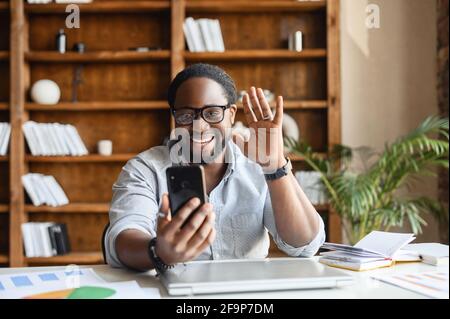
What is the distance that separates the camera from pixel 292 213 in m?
1.15

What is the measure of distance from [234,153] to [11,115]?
196cm

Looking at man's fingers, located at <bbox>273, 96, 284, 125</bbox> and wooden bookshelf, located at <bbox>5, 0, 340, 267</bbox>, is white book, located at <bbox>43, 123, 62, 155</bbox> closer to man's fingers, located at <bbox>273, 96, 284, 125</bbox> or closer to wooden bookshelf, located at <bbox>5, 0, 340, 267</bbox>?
wooden bookshelf, located at <bbox>5, 0, 340, 267</bbox>

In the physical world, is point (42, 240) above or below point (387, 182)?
below

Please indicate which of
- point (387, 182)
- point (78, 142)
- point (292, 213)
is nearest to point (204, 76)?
point (292, 213)

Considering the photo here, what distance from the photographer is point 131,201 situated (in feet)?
3.78

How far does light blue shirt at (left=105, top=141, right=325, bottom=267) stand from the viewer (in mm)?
1199

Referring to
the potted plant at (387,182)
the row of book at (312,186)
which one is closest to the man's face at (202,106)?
the potted plant at (387,182)

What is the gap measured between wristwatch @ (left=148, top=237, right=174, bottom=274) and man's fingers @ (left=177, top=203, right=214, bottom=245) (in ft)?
0.30

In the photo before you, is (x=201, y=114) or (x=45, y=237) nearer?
(x=201, y=114)

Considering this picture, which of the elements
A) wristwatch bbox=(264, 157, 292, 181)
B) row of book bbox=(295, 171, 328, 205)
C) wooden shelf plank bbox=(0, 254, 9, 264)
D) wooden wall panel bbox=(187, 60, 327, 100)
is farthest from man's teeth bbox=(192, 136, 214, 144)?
wooden shelf plank bbox=(0, 254, 9, 264)

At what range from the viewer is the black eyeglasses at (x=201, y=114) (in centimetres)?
124

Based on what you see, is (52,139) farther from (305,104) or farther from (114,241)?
(114,241)

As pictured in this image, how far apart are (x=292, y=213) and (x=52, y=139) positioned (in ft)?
6.92

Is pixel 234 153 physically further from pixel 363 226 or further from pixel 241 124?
pixel 241 124
